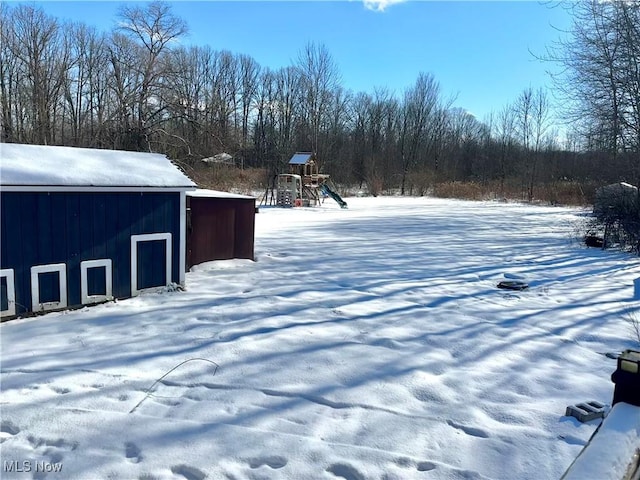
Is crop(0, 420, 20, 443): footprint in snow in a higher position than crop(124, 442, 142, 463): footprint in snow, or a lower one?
higher

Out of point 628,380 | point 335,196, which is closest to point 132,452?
point 628,380

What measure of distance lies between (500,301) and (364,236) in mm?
6128

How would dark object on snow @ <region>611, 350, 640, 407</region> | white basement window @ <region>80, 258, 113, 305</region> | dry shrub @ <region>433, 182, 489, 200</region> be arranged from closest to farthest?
1. dark object on snow @ <region>611, 350, 640, 407</region>
2. white basement window @ <region>80, 258, 113, 305</region>
3. dry shrub @ <region>433, 182, 489, 200</region>

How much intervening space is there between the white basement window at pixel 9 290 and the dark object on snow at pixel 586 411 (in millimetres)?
4862

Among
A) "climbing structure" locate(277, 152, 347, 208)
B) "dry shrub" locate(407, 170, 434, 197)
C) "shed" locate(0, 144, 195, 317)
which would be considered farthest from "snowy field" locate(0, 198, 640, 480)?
"dry shrub" locate(407, 170, 434, 197)

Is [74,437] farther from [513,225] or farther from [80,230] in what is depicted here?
[513,225]

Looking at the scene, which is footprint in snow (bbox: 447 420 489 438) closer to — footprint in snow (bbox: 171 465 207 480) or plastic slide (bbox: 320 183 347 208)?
footprint in snow (bbox: 171 465 207 480)

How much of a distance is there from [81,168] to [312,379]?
11.8 feet

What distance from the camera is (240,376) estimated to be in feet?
11.2

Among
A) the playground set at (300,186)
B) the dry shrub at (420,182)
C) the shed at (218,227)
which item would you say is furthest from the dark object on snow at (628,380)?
the dry shrub at (420,182)

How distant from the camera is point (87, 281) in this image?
16.1 ft

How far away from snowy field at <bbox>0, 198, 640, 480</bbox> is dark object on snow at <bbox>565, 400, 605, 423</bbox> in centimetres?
5

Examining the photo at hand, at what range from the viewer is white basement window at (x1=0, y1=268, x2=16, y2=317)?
4.34m

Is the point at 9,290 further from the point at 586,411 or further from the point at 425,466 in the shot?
the point at 586,411
